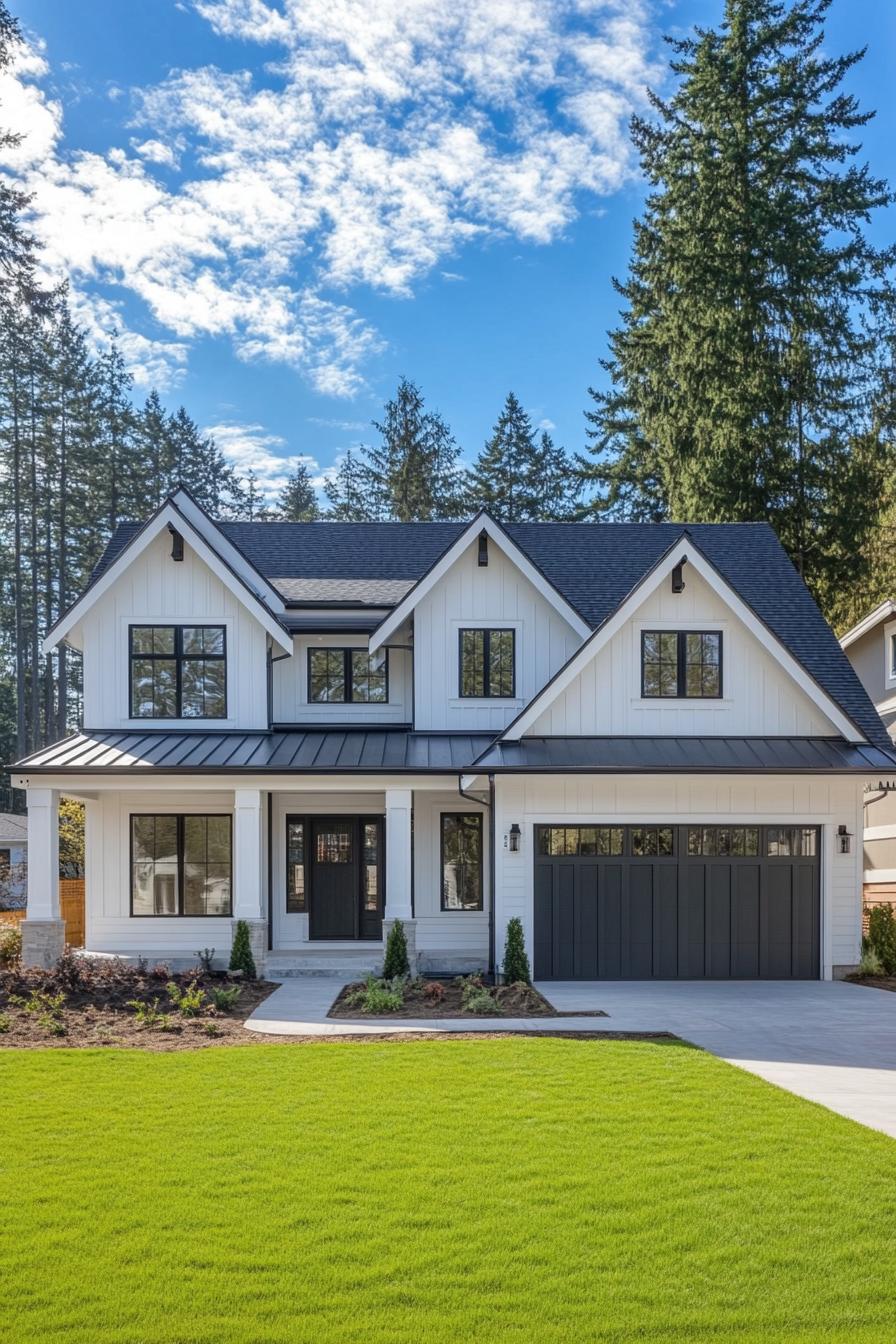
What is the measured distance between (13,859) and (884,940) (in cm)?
2767

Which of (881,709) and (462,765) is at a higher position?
(881,709)

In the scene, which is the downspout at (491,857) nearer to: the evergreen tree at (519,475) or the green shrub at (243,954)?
the green shrub at (243,954)

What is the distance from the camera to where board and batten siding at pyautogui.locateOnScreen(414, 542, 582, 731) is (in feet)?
56.6

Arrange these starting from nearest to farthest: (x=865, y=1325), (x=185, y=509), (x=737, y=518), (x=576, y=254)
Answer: (x=865, y=1325), (x=185, y=509), (x=576, y=254), (x=737, y=518)

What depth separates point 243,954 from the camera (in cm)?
1454

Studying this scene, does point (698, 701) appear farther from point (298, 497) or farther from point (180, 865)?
point (298, 497)

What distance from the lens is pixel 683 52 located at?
2903 centimetres

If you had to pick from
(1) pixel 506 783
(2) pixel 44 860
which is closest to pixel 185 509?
(2) pixel 44 860

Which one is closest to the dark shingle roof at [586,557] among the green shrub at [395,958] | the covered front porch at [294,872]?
the covered front porch at [294,872]

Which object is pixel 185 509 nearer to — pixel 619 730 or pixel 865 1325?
pixel 619 730

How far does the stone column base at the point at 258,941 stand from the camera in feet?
48.0

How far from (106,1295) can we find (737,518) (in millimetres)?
25300

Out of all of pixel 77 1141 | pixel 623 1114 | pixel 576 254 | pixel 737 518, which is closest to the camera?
pixel 77 1141

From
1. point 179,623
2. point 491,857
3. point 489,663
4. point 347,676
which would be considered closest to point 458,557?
point 489,663
